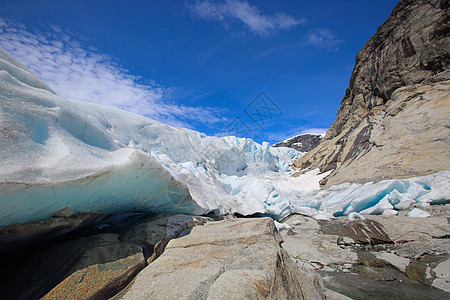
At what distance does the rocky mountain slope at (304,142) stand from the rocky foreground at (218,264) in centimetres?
4043

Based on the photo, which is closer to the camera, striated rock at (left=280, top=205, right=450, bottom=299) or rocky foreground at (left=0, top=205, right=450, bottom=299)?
rocky foreground at (left=0, top=205, right=450, bottom=299)

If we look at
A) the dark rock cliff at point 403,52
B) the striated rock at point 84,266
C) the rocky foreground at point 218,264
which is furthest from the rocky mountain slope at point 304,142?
the striated rock at point 84,266

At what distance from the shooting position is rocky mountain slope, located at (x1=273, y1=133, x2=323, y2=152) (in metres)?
41.9

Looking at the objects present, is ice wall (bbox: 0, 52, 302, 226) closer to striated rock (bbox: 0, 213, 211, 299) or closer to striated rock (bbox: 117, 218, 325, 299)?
striated rock (bbox: 0, 213, 211, 299)

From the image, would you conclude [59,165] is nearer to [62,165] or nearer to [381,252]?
[62,165]

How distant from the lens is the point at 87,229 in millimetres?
2383

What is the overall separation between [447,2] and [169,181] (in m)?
16.8

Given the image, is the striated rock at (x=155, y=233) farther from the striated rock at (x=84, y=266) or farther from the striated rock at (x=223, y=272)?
the striated rock at (x=223, y=272)

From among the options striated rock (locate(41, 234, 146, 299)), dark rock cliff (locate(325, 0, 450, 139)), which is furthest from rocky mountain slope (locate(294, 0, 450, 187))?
striated rock (locate(41, 234, 146, 299))

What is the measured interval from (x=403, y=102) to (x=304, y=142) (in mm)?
34702

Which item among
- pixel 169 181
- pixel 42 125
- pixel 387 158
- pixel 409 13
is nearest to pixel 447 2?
pixel 409 13

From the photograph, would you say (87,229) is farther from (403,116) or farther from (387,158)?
(403,116)

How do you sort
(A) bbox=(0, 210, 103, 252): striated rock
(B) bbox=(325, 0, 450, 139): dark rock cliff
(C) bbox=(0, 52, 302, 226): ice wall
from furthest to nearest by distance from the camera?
(B) bbox=(325, 0, 450, 139): dark rock cliff → (A) bbox=(0, 210, 103, 252): striated rock → (C) bbox=(0, 52, 302, 226): ice wall

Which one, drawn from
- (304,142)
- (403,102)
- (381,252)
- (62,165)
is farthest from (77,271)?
(304,142)
